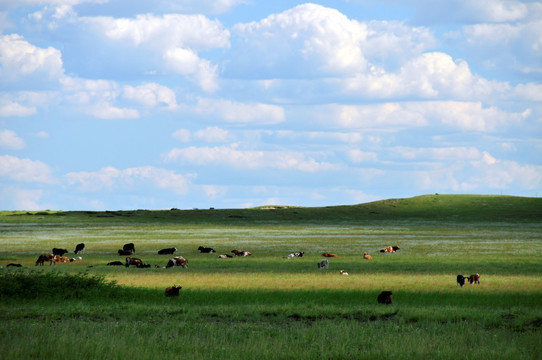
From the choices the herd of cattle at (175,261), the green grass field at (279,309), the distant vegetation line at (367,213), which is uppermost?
the distant vegetation line at (367,213)

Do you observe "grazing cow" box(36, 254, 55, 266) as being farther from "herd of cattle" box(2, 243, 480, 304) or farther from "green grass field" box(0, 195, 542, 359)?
"green grass field" box(0, 195, 542, 359)

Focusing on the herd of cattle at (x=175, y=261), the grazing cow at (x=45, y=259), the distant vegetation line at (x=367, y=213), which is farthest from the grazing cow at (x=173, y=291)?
the distant vegetation line at (x=367, y=213)

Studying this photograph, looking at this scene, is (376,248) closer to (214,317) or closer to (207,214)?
(214,317)

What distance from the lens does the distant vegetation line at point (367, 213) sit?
135m

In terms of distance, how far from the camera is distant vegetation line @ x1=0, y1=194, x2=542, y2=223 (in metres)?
135

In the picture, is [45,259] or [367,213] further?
[367,213]

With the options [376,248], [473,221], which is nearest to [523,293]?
[376,248]

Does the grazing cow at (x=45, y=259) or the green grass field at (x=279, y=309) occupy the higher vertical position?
the grazing cow at (x=45, y=259)

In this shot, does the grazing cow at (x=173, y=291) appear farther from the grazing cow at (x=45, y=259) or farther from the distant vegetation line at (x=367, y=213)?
the distant vegetation line at (x=367, y=213)

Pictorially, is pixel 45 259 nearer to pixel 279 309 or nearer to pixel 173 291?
pixel 173 291

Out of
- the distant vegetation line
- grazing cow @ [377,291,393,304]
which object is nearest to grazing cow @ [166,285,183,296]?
grazing cow @ [377,291,393,304]

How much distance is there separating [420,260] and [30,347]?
32.9 meters

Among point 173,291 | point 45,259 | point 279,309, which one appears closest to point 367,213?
point 45,259

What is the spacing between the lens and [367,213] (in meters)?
152
